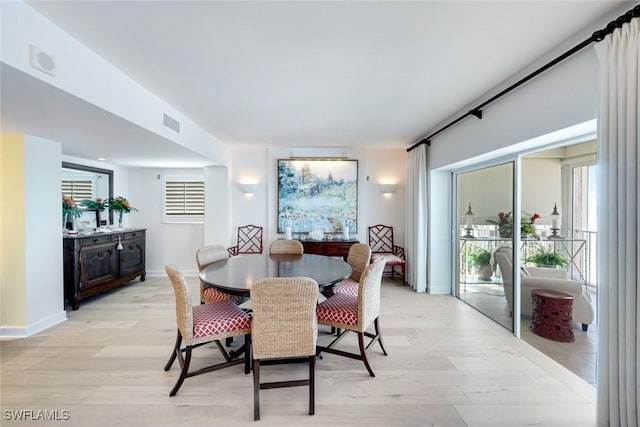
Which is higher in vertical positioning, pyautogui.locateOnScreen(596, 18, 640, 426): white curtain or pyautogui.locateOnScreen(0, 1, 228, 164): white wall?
pyautogui.locateOnScreen(0, 1, 228, 164): white wall

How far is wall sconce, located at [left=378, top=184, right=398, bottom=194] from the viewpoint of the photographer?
5.32 metres

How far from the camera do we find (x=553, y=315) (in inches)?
115

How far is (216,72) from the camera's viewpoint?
7.78 feet

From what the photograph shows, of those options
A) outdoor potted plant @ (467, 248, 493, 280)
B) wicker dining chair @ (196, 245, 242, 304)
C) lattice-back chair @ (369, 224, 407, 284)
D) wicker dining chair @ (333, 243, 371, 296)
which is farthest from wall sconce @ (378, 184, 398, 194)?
wicker dining chair @ (196, 245, 242, 304)

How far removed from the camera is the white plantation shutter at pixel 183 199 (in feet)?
18.4

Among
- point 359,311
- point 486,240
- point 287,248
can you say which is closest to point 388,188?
point 486,240

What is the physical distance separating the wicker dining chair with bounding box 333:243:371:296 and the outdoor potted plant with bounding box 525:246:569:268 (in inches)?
93.6

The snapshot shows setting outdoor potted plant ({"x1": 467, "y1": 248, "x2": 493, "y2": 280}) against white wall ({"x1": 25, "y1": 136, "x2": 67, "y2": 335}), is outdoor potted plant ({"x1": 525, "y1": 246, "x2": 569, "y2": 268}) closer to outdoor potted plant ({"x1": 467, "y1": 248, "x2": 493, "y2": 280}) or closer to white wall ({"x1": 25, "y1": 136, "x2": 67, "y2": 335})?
outdoor potted plant ({"x1": 467, "y1": 248, "x2": 493, "y2": 280})

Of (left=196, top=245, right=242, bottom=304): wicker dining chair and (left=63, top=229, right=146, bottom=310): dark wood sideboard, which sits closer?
(left=196, top=245, right=242, bottom=304): wicker dining chair

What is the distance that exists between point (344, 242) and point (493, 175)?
2.50 meters

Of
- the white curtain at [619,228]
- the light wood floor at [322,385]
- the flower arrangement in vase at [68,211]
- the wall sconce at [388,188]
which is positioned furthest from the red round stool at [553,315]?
the flower arrangement in vase at [68,211]

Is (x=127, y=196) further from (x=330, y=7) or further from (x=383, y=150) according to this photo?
(x=330, y=7)

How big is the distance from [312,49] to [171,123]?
6.80 feet

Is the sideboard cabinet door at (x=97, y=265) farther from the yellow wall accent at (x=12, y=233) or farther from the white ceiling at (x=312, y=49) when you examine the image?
the white ceiling at (x=312, y=49)
